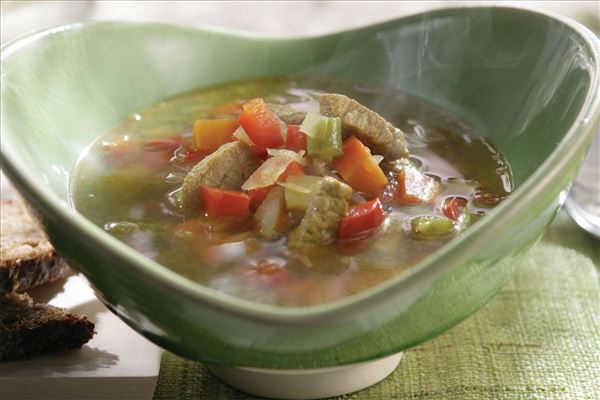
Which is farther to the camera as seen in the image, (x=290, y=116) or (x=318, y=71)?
(x=318, y=71)

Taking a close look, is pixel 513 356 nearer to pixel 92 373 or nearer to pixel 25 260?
pixel 92 373

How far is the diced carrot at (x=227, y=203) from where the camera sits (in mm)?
2469

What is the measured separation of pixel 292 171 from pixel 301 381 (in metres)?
0.61

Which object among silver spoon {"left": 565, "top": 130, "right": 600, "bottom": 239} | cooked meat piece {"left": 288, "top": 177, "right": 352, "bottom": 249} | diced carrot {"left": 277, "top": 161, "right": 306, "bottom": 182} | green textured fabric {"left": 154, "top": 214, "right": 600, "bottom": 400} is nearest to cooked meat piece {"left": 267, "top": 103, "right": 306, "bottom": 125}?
diced carrot {"left": 277, "top": 161, "right": 306, "bottom": 182}

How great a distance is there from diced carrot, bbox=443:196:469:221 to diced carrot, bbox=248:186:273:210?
545 mm

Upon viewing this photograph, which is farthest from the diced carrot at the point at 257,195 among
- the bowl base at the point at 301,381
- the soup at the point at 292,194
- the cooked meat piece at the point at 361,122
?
the bowl base at the point at 301,381

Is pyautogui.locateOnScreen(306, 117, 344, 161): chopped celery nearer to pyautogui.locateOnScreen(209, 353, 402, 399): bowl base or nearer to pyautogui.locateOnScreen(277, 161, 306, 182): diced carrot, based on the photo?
pyautogui.locateOnScreen(277, 161, 306, 182): diced carrot

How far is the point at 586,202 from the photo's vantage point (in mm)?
3672

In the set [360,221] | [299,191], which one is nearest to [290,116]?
[299,191]

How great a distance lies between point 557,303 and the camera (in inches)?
119

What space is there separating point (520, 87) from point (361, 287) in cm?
130

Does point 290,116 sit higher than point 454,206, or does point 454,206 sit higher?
point 290,116

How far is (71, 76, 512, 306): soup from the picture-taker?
2.24 meters

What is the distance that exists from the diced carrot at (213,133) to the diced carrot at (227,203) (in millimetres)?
372
